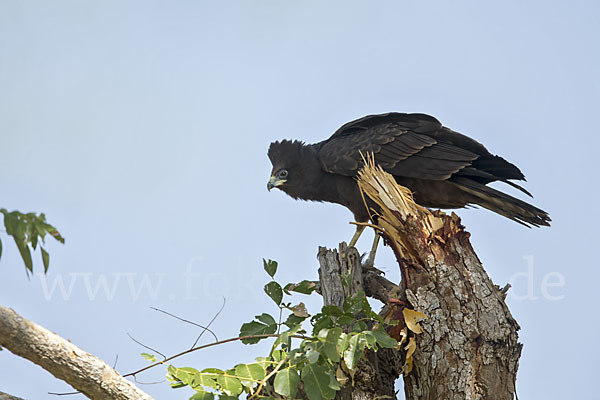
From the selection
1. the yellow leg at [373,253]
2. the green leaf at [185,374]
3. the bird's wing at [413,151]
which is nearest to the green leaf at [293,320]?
the green leaf at [185,374]

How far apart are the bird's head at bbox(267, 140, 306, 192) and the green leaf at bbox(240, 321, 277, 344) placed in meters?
3.16

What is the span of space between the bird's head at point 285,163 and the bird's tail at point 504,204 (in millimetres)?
1680

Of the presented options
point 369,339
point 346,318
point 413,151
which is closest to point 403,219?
point 346,318

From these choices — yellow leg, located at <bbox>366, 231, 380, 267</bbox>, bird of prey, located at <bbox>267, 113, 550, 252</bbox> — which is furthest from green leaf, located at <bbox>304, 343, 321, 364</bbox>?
bird of prey, located at <bbox>267, 113, 550, 252</bbox>

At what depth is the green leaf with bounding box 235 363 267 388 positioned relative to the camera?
10.7 feet

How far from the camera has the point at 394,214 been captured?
13.4ft

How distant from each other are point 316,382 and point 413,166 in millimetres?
3271

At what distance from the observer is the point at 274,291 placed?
3869 mm

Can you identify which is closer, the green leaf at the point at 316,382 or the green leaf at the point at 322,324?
the green leaf at the point at 316,382

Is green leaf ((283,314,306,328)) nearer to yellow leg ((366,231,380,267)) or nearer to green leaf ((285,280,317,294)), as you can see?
green leaf ((285,280,317,294))

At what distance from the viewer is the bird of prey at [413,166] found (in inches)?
232

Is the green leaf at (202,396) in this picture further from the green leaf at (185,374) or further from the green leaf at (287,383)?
the green leaf at (287,383)

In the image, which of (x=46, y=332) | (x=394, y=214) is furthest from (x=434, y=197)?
(x=46, y=332)

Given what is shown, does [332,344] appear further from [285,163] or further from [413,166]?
[285,163]
